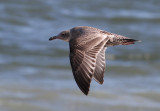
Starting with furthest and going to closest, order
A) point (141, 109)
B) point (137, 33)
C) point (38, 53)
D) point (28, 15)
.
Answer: point (28, 15)
point (137, 33)
point (38, 53)
point (141, 109)

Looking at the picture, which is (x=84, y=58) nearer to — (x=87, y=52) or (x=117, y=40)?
(x=87, y=52)

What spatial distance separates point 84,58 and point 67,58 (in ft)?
16.3

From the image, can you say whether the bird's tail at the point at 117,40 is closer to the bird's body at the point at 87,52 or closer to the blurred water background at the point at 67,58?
the bird's body at the point at 87,52

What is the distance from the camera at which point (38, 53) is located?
31.1 feet

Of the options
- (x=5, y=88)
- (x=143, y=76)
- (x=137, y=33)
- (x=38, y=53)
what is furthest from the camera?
(x=137, y=33)

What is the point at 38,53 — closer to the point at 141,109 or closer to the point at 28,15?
the point at 28,15

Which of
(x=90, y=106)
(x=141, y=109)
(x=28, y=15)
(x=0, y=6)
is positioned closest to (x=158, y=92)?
(x=141, y=109)

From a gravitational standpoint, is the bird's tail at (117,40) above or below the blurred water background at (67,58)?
above

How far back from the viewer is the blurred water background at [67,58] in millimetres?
7102

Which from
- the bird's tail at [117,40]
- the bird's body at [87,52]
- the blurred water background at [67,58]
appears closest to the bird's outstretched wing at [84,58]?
the bird's body at [87,52]

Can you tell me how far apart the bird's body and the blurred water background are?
2.14 m

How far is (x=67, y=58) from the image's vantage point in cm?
920

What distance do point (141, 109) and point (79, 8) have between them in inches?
224

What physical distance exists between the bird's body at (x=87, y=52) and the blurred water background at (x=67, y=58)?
214 cm
